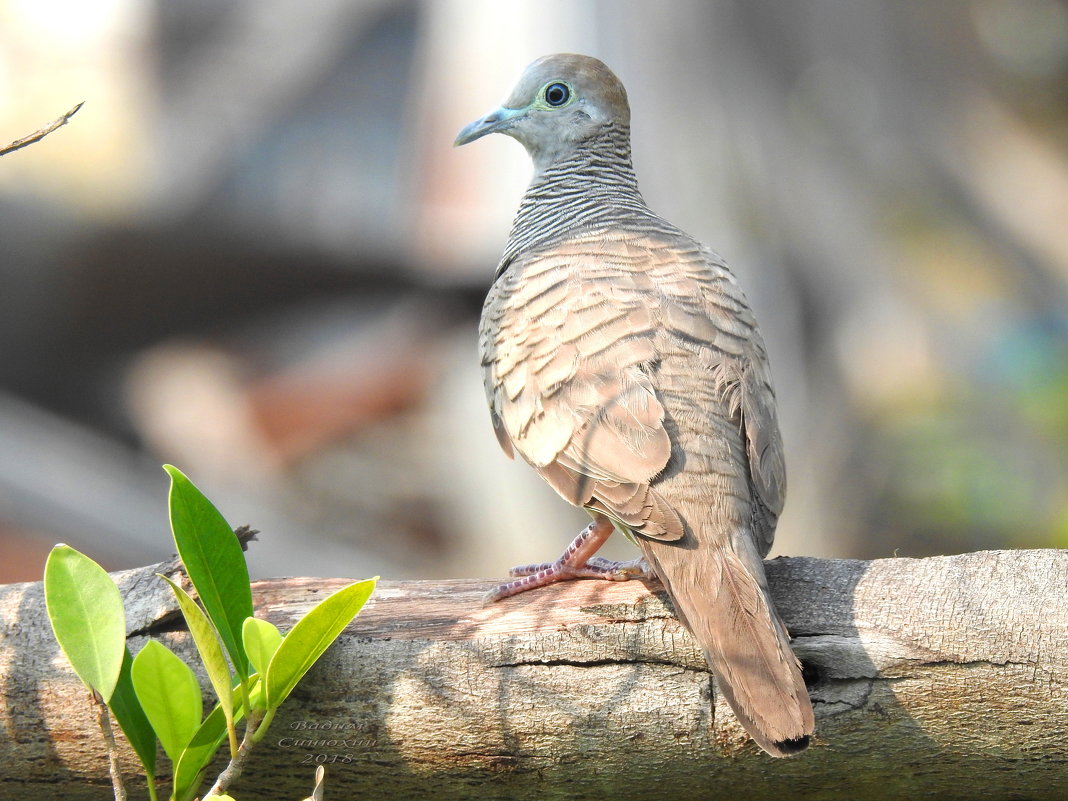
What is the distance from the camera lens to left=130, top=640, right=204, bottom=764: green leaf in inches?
70.4

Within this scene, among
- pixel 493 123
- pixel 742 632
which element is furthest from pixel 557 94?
pixel 742 632

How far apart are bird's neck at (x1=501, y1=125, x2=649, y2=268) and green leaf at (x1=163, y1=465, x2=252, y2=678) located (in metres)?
1.56

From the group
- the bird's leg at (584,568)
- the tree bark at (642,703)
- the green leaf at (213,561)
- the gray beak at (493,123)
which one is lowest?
the tree bark at (642,703)

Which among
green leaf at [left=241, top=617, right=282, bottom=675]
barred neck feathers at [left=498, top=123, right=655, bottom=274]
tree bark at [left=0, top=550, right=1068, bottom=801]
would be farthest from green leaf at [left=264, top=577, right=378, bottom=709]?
barred neck feathers at [left=498, top=123, right=655, bottom=274]

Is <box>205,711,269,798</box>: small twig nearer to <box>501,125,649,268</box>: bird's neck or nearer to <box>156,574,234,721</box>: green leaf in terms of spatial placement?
<box>156,574,234,721</box>: green leaf

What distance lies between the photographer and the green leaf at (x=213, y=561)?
1.87m

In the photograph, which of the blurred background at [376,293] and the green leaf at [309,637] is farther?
the blurred background at [376,293]

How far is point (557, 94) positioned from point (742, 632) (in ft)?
6.82

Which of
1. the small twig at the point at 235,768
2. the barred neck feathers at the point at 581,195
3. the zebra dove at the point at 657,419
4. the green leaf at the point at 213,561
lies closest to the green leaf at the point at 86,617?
the green leaf at the point at 213,561

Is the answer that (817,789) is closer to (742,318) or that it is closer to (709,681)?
(709,681)

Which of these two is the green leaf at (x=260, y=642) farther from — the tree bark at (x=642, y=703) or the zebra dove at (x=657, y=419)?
the zebra dove at (x=657, y=419)

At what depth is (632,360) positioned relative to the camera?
255cm

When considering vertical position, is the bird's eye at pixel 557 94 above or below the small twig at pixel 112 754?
above

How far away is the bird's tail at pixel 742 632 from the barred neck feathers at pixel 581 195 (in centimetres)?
126
